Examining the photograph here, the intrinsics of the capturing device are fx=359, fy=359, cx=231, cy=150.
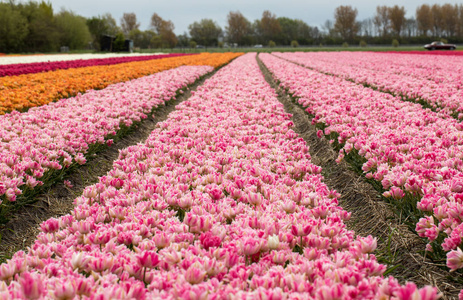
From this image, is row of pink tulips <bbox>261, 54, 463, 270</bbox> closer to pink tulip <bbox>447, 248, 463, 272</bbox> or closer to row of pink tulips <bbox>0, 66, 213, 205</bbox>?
pink tulip <bbox>447, 248, 463, 272</bbox>

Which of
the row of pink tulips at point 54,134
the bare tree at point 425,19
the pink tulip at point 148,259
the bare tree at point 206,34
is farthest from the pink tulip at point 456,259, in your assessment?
the bare tree at point 425,19

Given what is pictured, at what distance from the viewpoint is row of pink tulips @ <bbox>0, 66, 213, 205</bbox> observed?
13.6 feet

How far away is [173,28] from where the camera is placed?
3214 inches

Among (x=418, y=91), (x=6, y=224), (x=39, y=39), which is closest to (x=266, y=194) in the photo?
(x=6, y=224)

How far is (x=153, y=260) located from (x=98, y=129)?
464 centimetres

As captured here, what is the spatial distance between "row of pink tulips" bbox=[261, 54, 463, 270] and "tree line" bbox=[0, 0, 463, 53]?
6201 centimetres

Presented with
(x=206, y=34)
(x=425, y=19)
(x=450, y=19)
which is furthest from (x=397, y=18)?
(x=206, y=34)

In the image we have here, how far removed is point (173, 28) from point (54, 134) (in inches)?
3207

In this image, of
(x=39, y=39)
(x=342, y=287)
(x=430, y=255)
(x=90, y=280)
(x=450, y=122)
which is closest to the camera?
(x=342, y=287)

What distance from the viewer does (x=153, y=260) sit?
7.22ft

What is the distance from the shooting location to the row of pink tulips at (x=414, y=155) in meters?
2.79

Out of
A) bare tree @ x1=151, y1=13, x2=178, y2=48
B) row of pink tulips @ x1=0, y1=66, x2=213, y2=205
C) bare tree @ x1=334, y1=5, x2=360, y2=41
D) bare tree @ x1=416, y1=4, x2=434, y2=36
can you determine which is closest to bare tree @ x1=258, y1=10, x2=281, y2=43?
bare tree @ x1=334, y1=5, x2=360, y2=41

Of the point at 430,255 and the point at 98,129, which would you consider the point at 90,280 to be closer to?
the point at 430,255

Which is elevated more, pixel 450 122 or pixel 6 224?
pixel 450 122
